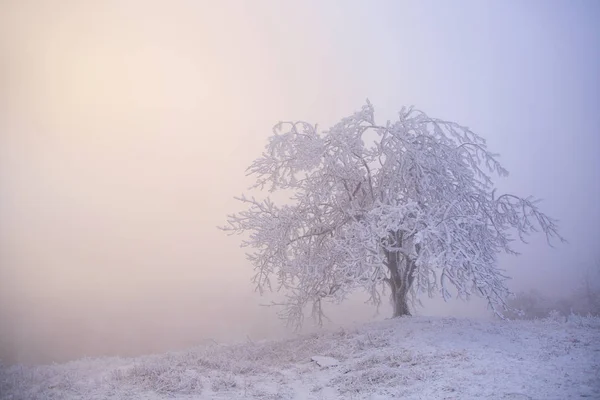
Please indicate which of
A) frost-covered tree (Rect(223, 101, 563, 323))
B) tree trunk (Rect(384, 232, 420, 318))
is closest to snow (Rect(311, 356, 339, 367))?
frost-covered tree (Rect(223, 101, 563, 323))

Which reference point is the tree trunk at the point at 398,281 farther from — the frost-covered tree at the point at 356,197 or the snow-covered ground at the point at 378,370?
the snow-covered ground at the point at 378,370

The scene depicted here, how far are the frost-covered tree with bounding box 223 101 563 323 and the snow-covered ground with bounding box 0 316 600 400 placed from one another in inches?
62.3

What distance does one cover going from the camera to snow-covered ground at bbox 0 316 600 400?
5941mm

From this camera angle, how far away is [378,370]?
7.00 meters

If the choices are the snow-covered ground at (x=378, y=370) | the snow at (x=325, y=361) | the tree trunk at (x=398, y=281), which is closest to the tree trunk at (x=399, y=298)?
the tree trunk at (x=398, y=281)

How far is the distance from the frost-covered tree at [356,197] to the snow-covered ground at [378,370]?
5.19 feet

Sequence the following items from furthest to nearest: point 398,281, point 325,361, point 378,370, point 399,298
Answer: point 398,281 → point 399,298 → point 325,361 → point 378,370

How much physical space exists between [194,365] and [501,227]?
7.87m

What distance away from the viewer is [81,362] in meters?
10.2

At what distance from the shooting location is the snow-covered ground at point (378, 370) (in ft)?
19.5

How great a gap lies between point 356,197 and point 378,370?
5.42 m

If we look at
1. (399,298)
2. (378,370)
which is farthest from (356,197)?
(378,370)

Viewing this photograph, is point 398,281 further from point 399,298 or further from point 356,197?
point 356,197

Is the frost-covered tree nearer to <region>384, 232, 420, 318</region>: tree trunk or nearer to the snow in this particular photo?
<region>384, 232, 420, 318</region>: tree trunk
